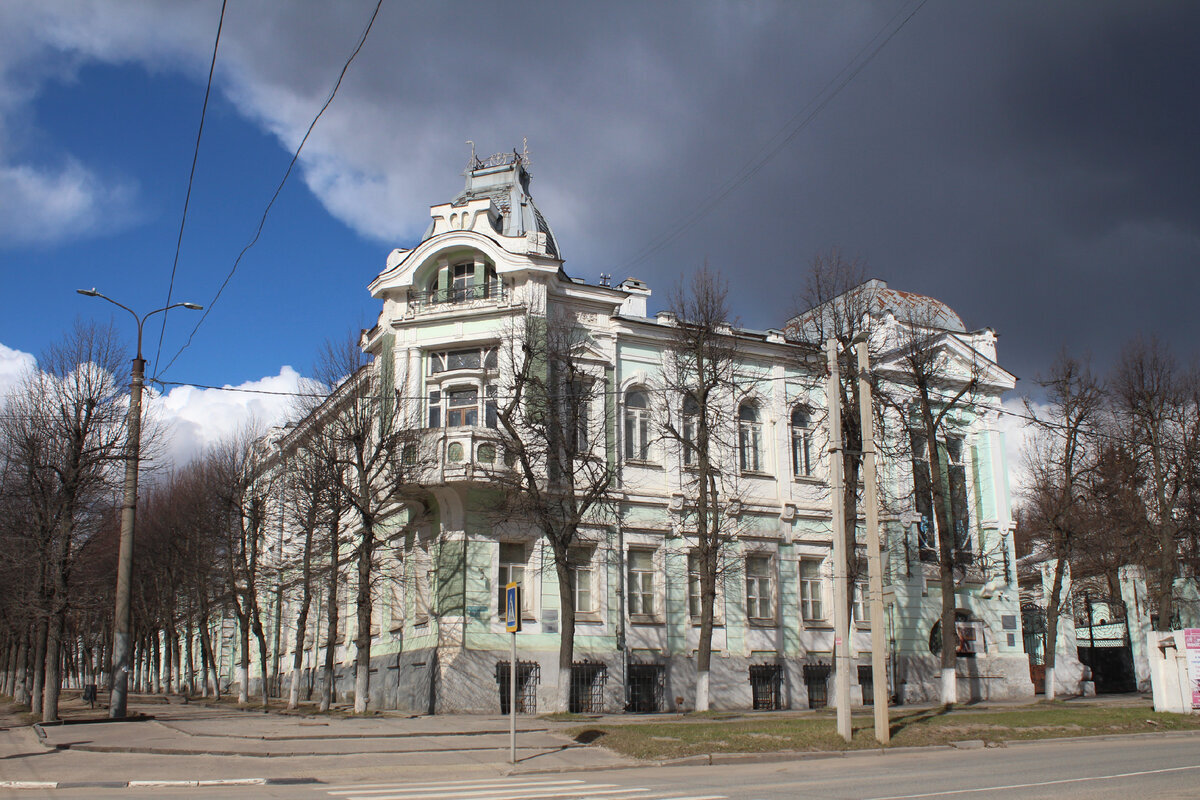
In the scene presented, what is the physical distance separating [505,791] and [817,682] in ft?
68.6

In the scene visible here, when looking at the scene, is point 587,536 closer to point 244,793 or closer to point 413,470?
point 413,470

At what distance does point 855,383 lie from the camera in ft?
→ 92.3

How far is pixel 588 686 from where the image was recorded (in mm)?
28359

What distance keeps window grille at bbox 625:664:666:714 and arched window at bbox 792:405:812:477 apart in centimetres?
850

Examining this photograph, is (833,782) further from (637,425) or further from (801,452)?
(801,452)

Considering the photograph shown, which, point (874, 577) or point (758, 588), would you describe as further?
point (758, 588)

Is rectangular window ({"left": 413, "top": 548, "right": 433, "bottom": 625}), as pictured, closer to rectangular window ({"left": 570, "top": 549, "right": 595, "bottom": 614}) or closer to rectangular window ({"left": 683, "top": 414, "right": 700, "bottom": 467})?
rectangular window ({"left": 570, "top": 549, "right": 595, "bottom": 614})

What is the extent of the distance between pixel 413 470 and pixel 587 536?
5.55 metres

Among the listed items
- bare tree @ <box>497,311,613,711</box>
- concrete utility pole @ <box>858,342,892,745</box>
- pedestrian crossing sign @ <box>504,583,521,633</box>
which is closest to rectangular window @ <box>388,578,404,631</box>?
bare tree @ <box>497,311,613,711</box>

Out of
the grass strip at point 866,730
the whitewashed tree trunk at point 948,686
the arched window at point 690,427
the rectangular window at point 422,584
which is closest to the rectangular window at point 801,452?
the arched window at point 690,427

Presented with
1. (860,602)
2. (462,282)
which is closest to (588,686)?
(860,602)

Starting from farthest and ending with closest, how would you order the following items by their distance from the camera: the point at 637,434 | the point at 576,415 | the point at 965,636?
the point at 965,636 < the point at 637,434 < the point at 576,415

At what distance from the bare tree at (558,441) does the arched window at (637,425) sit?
1.28 m

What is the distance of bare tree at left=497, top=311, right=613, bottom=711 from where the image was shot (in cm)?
2614
